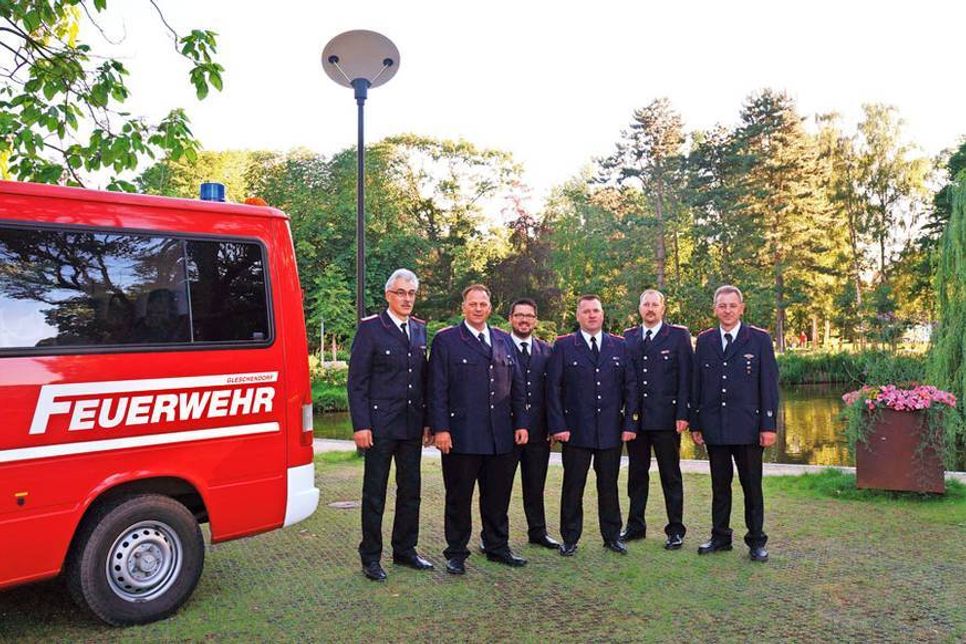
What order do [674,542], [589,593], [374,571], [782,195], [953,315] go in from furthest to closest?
1. [782,195]
2. [953,315]
3. [674,542]
4. [374,571]
5. [589,593]

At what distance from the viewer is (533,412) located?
19.4 feet

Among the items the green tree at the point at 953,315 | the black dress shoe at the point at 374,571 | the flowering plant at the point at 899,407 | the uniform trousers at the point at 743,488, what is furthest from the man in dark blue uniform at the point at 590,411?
the green tree at the point at 953,315

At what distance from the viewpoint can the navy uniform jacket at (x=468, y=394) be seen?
5457mm

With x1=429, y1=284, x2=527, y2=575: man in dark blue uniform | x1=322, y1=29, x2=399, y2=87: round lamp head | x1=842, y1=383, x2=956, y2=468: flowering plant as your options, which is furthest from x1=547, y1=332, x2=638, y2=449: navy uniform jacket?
x1=322, y1=29, x2=399, y2=87: round lamp head

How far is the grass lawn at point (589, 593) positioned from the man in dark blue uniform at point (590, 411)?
298 millimetres

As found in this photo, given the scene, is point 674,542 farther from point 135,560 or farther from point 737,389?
point 135,560

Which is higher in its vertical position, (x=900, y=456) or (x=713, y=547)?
(x=900, y=456)

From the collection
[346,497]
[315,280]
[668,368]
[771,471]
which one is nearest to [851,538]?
[668,368]

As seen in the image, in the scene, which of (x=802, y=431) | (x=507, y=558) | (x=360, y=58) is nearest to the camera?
(x=507, y=558)

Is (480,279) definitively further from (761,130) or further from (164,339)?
(164,339)

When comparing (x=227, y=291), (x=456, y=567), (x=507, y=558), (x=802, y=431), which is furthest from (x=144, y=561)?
(x=802, y=431)

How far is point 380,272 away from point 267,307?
1299 inches

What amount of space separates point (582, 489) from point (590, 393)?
2.30 feet

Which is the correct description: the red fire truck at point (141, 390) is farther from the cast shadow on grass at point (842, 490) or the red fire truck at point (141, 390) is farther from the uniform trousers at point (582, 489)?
the cast shadow on grass at point (842, 490)
